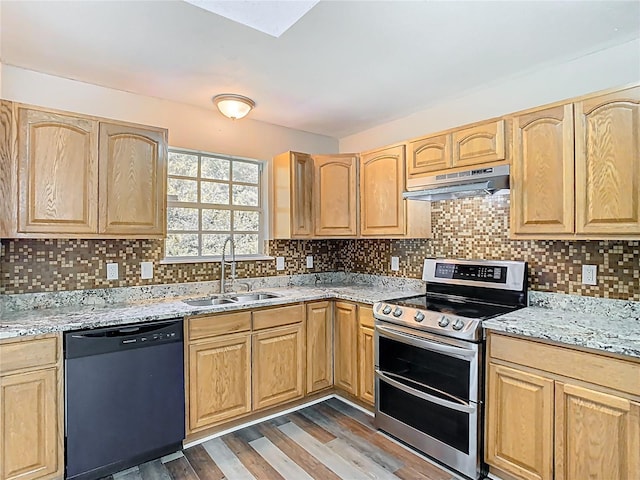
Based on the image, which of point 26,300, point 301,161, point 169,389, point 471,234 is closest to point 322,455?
point 169,389

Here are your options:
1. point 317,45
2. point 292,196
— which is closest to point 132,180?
point 292,196

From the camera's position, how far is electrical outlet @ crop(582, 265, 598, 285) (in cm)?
222

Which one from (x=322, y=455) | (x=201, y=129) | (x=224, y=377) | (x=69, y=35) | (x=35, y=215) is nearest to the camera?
(x=69, y=35)

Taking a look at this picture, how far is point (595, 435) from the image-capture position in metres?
1.68

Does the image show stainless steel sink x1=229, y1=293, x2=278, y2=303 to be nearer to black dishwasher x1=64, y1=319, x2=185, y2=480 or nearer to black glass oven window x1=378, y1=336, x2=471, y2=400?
black dishwasher x1=64, y1=319, x2=185, y2=480

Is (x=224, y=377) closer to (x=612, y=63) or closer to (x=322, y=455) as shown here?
(x=322, y=455)

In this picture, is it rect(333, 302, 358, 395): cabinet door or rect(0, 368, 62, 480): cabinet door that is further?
rect(333, 302, 358, 395): cabinet door

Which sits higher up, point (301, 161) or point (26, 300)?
point (301, 161)

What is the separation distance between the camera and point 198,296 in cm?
299

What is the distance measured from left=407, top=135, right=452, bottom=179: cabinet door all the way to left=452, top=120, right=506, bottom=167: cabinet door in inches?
2.9

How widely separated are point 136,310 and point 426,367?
1.89 metres

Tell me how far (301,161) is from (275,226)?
26.5 inches

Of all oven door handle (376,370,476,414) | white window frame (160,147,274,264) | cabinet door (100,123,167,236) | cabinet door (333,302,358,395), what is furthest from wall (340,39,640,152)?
cabinet door (100,123,167,236)

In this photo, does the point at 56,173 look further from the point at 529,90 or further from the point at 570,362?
the point at 529,90
